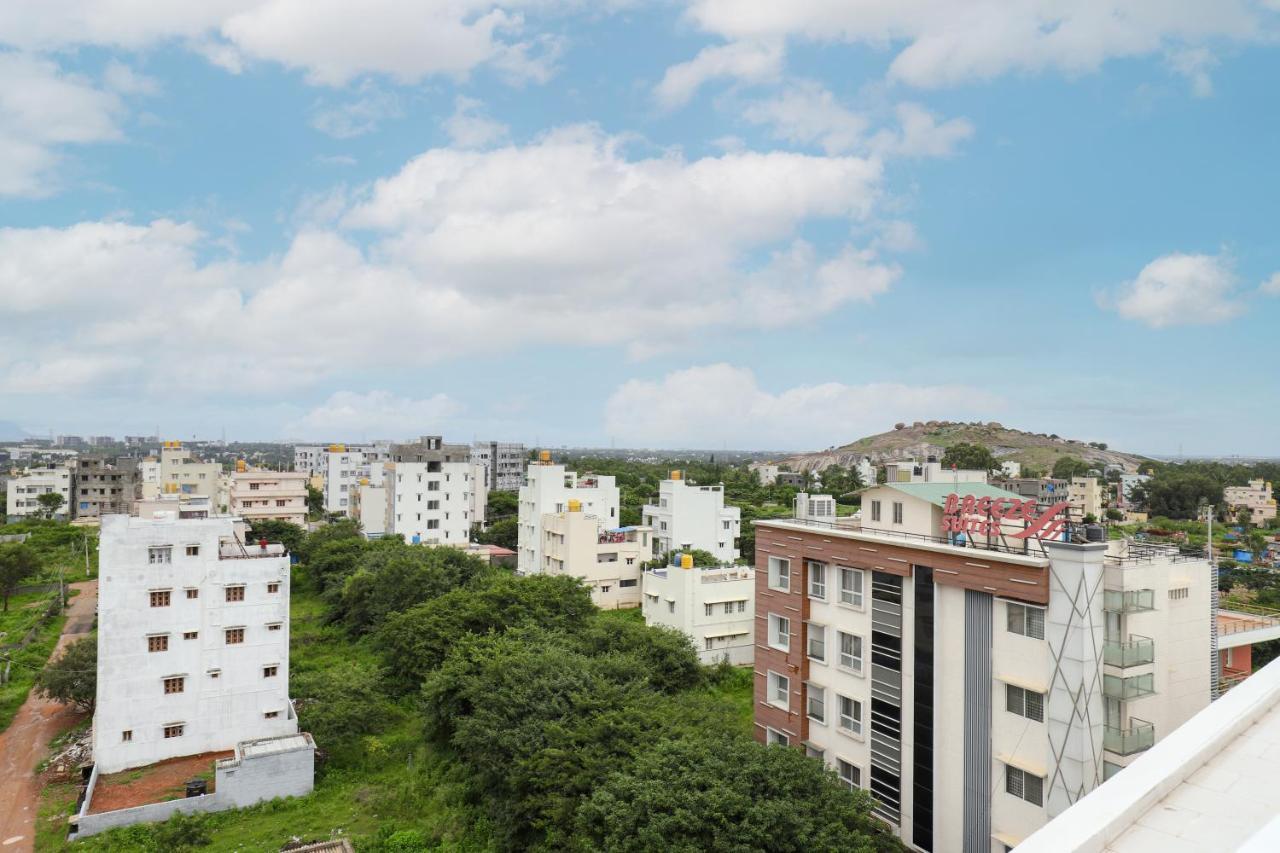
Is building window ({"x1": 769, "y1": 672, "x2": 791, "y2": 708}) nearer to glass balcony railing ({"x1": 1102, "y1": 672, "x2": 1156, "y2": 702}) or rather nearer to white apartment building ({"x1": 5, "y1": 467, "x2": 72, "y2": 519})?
glass balcony railing ({"x1": 1102, "y1": 672, "x2": 1156, "y2": 702})

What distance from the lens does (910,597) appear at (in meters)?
21.3

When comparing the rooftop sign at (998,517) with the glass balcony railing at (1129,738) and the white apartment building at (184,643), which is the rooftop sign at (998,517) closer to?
the glass balcony railing at (1129,738)

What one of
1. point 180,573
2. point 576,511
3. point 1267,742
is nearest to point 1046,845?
point 1267,742

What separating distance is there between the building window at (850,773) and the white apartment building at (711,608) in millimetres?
18098

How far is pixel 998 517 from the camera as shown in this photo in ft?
64.3

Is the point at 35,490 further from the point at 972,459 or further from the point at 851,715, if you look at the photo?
the point at 972,459

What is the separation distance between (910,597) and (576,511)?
1494 inches

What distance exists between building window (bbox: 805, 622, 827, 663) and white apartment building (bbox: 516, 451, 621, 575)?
1460 inches

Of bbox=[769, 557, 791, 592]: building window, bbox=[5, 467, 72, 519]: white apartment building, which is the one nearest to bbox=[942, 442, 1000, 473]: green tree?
bbox=[769, 557, 791, 592]: building window

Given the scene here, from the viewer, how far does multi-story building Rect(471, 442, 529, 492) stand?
458 feet

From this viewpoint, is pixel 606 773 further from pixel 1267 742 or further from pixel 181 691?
pixel 181 691

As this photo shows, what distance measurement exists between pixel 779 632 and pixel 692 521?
35.4m

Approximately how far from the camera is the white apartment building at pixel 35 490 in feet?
341

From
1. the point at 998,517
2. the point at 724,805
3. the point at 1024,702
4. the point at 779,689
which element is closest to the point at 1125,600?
the point at 998,517
